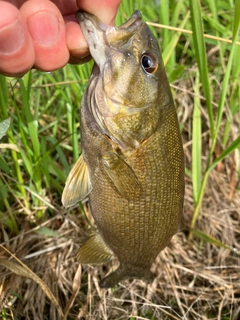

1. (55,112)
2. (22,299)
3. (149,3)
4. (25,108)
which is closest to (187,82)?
(149,3)

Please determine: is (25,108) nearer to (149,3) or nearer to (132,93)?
(132,93)

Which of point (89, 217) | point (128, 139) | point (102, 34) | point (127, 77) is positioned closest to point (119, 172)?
point (128, 139)

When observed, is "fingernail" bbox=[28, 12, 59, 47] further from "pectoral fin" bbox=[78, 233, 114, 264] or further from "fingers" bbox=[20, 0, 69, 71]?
"pectoral fin" bbox=[78, 233, 114, 264]

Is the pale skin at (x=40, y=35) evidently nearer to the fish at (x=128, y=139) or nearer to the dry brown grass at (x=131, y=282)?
the fish at (x=128, y=139)

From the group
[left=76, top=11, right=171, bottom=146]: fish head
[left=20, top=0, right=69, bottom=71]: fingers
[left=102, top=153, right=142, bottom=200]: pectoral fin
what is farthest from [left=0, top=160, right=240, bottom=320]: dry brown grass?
[left=20, top=0, right=69, bottom=71]: fingers

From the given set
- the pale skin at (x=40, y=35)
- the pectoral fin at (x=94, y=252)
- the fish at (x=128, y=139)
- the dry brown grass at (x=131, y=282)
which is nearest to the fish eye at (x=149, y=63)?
the fish at (x=128, y=139)
